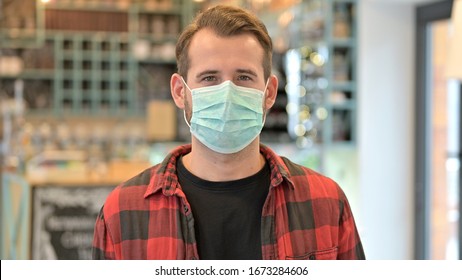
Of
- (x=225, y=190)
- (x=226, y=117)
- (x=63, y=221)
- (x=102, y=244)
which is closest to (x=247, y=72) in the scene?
(x=226, y=117)

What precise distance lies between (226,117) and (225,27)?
0.66 ft

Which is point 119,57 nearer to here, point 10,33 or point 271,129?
point 10,33

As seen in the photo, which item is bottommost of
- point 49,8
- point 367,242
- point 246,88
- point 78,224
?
point 367,242

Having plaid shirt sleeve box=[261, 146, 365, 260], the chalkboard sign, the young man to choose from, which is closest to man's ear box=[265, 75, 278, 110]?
the young man

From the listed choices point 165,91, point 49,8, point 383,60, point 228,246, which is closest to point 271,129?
point 383,60

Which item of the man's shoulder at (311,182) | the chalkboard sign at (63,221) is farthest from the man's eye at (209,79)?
the chalkboard sign at (63,221)

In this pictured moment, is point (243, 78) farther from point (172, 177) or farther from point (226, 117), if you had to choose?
point (172, 177)

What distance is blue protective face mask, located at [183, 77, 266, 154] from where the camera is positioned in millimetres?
1521

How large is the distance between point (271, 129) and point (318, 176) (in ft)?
15.1

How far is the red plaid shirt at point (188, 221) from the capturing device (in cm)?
150

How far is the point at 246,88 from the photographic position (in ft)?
4.99

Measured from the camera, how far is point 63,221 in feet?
13.7

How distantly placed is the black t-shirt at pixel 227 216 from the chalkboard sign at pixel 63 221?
2.72 meters

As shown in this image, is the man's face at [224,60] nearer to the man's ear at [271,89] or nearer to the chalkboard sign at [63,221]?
the man's ear at [271,89]
